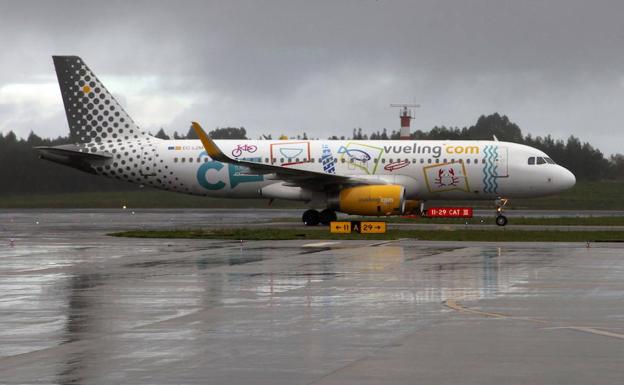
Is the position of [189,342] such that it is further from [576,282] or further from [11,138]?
[11,138]

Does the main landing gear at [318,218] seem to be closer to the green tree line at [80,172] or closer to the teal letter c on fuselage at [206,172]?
the teal letter c on fuselage at [206,172]

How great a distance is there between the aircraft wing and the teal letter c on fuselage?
2961 mm

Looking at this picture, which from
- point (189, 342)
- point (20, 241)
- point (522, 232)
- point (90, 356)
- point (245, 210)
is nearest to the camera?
point (90, 356)

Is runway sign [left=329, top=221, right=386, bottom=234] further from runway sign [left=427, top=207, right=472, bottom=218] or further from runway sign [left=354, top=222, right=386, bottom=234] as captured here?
runway sign [left=427, top=207, right=472, bottom=218]

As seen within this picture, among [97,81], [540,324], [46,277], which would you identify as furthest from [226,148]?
[540,324]

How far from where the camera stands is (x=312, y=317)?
14.6 m

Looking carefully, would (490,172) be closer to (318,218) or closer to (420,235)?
(318,218)

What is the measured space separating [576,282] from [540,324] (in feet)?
20.5

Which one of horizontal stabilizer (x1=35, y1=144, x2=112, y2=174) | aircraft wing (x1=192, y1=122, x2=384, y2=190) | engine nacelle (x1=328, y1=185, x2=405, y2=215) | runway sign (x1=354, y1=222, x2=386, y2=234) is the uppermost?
horizontal stabilizer (x1=35, y1=144, x2=112, y2=174)

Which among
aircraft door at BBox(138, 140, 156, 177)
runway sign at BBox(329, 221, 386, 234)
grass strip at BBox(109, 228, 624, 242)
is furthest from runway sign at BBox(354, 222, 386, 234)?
aircraft door at BBox(138, 140, 156, 177)

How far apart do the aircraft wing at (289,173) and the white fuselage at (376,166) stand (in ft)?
3.59

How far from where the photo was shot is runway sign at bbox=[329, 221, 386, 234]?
125ft

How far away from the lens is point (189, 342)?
12242mm

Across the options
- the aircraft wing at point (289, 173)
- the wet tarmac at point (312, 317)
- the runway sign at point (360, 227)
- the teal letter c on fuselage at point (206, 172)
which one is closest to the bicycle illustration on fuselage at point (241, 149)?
the teal letter c on fuselage at point (206, 172)
